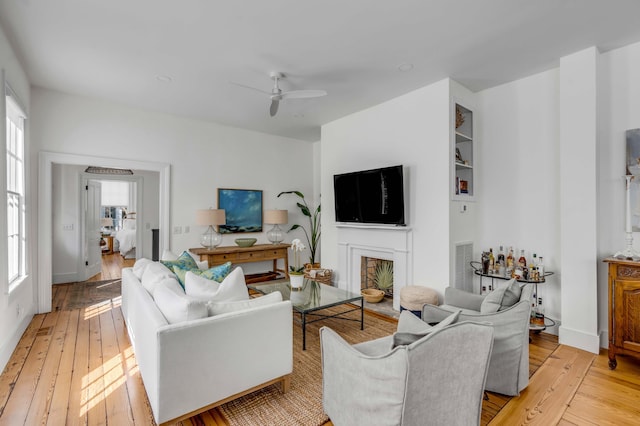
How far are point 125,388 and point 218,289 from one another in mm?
1032

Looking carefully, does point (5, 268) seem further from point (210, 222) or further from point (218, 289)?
point (210, 222)

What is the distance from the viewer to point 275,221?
18.7ft

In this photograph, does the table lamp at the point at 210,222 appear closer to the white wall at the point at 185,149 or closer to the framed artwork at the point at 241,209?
the white wall at the point at 185,149

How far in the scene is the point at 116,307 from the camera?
13.9 ft

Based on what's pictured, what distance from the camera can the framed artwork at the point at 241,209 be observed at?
18.0 ft

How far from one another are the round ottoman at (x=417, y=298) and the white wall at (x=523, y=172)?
0.94 metres

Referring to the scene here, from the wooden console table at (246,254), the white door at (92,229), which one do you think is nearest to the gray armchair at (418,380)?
the wooden console table at (246,254)

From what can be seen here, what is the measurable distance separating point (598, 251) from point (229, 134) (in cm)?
529

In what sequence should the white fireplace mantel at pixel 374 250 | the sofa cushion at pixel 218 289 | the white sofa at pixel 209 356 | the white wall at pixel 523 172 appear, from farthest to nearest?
1. the white fireplace mantel at pixel 374 250
2. the white wall at pixel 523 172
3. the sofa cushion at pixel 218 289
4. the white sofa at pixel 209 356

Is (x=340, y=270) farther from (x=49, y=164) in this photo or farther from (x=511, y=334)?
(x=49, y=164)

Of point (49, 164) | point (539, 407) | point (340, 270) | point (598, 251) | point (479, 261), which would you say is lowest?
point (539, 407)

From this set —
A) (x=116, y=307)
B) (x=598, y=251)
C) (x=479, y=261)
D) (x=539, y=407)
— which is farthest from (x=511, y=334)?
(x=116, y=307)

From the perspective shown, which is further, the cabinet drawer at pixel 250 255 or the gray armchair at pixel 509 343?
the cabinet drawer at pixel 250 255

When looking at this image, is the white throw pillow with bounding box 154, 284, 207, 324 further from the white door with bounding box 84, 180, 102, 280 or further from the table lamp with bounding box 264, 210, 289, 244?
the white door with bounding box 84, 180, 102, 280
